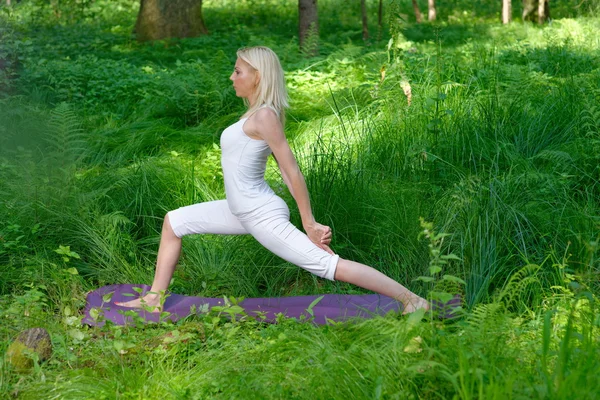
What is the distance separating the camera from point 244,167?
4676 millimetres

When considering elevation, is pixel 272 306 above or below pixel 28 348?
below

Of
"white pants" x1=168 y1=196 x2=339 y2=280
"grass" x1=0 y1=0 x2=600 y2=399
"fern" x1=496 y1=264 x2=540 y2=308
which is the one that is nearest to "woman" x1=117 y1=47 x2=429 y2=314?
"white pants" x1=168 y1=196 x2=339 y2=280

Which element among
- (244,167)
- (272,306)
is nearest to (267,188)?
(244,167)

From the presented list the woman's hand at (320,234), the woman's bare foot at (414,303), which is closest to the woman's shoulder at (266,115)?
the woman's hand at (320,234)

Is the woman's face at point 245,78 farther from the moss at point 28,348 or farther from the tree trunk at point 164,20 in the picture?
the tree trunk at point 164,20

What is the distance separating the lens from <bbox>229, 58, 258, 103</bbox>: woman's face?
4.68 metres

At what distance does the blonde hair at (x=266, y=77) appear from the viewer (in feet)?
15.2

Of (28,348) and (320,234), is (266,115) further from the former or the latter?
(28,348)

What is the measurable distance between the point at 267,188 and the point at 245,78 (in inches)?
26.4

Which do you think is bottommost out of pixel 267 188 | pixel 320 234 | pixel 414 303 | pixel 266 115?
pixel 414 303

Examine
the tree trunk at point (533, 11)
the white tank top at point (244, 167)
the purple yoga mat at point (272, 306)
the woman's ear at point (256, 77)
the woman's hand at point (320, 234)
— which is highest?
the woman's ear at point (256, 77)

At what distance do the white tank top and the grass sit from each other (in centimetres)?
70

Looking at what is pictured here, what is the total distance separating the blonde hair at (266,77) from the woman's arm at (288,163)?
0.28ft

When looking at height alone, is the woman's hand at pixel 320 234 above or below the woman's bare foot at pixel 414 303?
above
